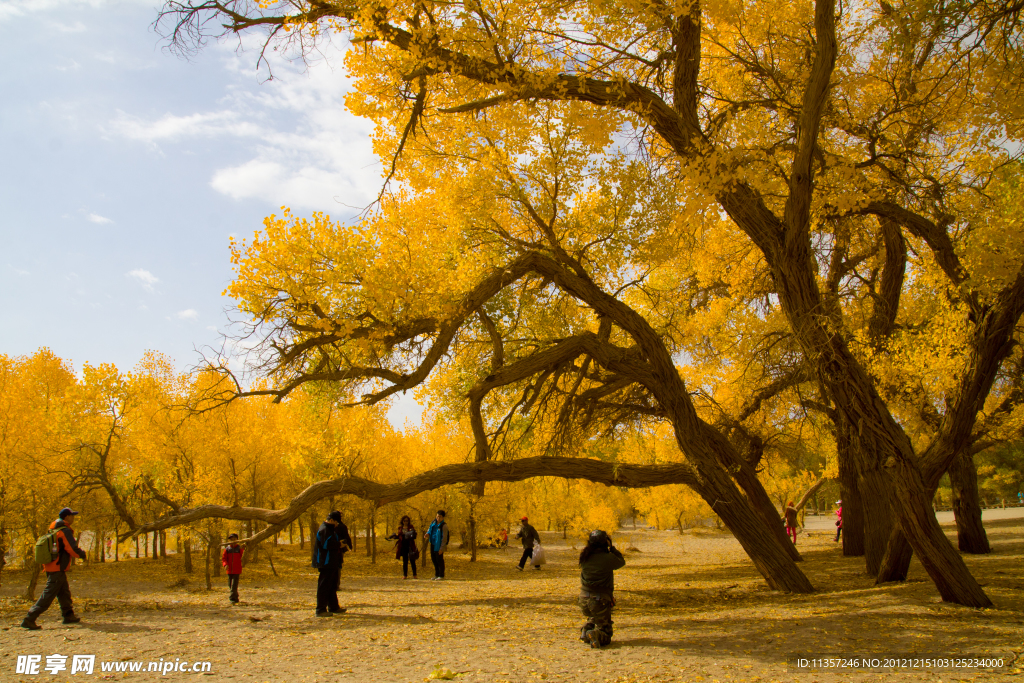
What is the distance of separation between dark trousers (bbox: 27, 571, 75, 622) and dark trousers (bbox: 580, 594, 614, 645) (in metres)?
6.48

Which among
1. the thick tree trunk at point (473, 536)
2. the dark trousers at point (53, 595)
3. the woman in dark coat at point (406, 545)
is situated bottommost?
the thick tree trunk at point (473, 536)

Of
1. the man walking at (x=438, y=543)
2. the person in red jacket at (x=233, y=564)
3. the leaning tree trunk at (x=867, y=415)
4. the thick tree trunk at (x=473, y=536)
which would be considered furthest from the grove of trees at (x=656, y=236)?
the thick tree trunk at (x=473, y=536)

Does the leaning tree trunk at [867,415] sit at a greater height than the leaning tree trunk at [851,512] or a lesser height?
greater

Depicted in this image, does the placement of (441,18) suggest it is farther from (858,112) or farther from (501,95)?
(858,112)

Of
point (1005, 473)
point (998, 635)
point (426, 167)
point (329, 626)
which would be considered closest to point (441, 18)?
point (426, 167)

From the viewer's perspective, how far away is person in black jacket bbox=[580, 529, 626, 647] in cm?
573

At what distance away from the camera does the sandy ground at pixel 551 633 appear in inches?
190

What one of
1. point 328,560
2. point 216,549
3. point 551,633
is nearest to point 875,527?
point 551,633

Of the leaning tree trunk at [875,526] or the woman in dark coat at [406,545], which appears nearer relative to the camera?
the leaning tree trunk at [875,526]

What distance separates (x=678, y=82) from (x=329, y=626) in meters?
8.25

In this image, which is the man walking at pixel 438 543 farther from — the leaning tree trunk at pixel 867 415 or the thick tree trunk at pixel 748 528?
the leaning tree trunk at pixel 867 415

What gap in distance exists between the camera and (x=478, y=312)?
28.4 ft

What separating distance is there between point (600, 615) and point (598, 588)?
0.25 metres

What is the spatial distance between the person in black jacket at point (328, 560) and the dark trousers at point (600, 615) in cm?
377
